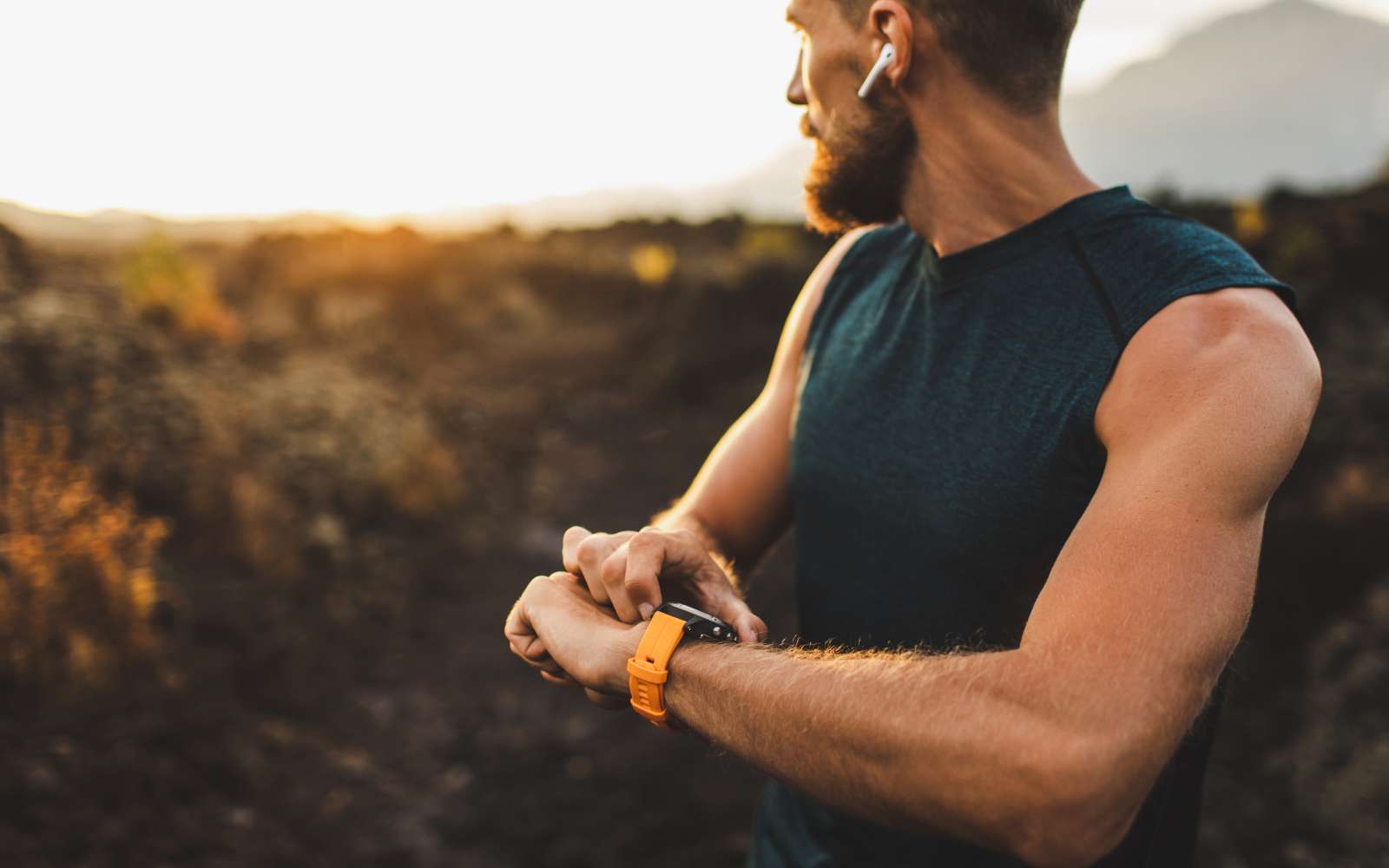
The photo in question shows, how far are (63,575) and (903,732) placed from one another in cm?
444

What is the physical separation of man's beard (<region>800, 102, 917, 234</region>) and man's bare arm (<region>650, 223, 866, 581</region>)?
0.18 m

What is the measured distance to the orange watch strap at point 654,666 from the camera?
4.07ft

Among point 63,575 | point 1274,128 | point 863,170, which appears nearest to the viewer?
point 863,170

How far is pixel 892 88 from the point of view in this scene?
1591 mm

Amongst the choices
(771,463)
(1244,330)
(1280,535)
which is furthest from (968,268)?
(1280,535)

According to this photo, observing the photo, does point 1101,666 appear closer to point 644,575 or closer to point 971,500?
point 971,500

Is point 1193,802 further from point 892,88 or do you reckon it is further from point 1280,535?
point 1280,535

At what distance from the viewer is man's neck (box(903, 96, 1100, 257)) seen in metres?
1.54

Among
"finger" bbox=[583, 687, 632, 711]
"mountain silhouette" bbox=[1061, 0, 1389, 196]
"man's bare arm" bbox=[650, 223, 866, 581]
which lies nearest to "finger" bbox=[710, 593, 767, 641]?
"finger" bbox=[583, 687, 632, 711]

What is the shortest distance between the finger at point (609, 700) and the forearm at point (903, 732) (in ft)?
0.54

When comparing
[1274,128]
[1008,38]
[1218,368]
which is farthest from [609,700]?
[1274,128]

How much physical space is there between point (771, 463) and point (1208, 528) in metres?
1.07

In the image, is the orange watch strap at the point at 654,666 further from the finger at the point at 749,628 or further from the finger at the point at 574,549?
the finger at the point at 574,549

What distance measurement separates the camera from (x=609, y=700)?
55.4 inches
